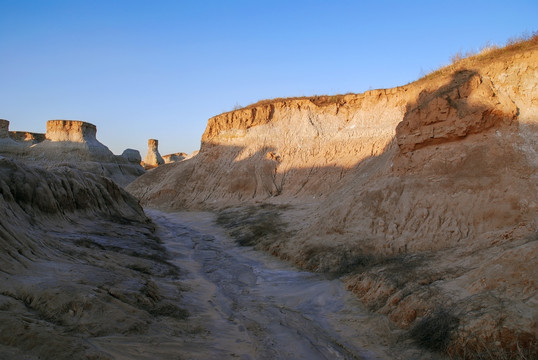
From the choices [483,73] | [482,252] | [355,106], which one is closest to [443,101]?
[483,73]

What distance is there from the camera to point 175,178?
1008 inches

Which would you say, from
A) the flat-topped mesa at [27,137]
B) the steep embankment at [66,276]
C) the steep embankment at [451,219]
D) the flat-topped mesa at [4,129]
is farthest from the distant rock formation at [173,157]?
the steep embankment at [66,276]

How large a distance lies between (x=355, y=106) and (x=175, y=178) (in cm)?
1229

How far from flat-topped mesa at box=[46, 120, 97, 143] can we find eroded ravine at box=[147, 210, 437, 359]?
35.4 meters

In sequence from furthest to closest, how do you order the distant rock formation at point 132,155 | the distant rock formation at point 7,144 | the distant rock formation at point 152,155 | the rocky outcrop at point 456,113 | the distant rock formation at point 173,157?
1. the distant rock formation at point 173,157
2. the distant rock formation at point 152,155
3. the distant rock formation at point 132,155
4. the distant rock formation at point 7,144
5. the rocky outcrop at point 456,113

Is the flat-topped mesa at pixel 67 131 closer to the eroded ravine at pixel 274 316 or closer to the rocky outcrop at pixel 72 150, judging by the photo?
the rocky outcrop at pixel 72 150

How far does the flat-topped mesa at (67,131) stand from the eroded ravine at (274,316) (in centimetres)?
3540

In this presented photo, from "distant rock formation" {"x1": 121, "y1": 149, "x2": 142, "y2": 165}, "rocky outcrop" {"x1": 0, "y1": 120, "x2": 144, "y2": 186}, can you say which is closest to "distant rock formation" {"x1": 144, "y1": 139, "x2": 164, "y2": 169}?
"distant rock formation" {"x1": 121, "y1": 149, "x2": 142, "y2": 165}

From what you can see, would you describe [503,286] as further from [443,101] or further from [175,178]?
[175,178]

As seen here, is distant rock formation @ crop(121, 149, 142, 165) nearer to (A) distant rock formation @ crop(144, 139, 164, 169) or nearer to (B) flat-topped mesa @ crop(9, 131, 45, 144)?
(A) distant rock formation @ crop(144, 139, 164, 169)

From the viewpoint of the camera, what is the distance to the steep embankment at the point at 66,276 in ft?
11.1

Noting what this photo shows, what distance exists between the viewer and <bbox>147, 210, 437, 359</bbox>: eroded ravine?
4.55m

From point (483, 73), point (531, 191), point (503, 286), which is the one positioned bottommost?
point (503, 286)

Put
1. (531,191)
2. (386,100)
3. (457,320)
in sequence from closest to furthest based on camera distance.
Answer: (457,320) → (531,191) → (386,100)
